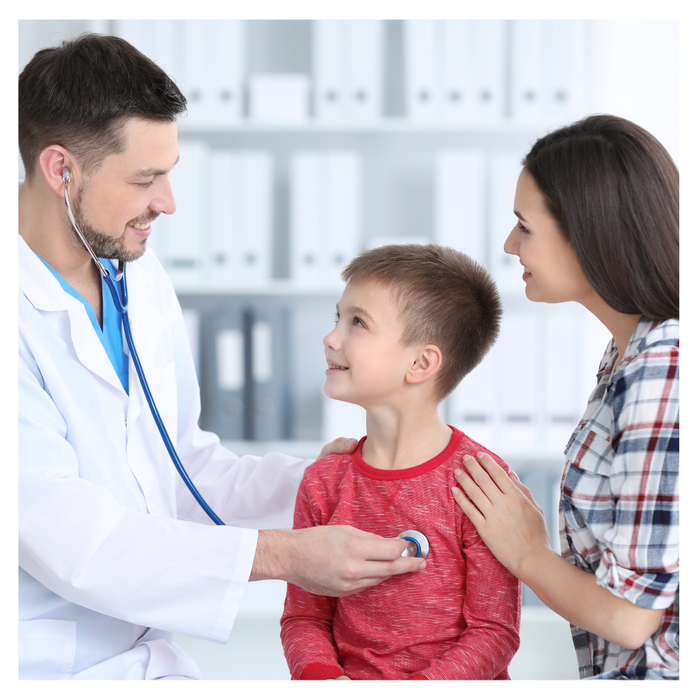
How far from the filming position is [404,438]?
112cm

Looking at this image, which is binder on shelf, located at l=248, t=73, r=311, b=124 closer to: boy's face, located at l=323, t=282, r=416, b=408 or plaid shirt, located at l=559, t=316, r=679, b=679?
boy's face, located at l=323, t=282, r=416, b=408

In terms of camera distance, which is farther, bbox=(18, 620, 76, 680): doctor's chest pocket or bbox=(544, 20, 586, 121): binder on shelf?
bbox=(544, 20, 586, 121): binder on shelf

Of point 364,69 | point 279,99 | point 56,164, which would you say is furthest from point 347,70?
Answer: point 56,164

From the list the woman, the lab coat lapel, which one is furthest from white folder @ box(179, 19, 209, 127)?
the woman

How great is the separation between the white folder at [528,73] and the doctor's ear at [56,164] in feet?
4.79

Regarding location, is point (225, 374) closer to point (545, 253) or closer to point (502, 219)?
point (502, 219)

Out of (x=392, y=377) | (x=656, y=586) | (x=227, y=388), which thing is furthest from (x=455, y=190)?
(x=656, y=586)

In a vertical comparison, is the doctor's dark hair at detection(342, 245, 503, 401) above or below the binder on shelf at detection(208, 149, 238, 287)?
below

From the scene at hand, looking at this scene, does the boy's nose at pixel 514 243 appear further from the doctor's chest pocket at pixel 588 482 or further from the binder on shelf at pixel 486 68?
Result: the binder on shelf at pixel 486 68

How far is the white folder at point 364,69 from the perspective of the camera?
2146 millimetres

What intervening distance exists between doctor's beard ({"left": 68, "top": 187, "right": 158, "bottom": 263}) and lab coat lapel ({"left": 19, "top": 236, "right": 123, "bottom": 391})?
0.29 ft

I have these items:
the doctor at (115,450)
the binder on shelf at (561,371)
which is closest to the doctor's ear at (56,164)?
the doctor at (115,450)

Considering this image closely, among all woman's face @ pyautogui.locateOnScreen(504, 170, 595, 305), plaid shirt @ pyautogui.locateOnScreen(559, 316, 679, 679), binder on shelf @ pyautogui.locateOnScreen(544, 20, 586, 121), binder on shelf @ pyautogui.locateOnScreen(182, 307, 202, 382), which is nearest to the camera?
plaid shirt @ pyautogui.locateOnScreen(559, 316, 679, 679)

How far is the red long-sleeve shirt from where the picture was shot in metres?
0.99
